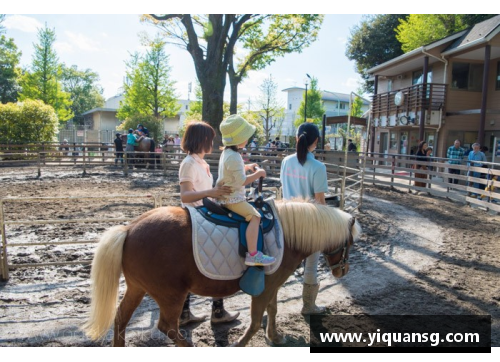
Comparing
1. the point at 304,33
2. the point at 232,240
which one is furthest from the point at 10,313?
the point at 304,33

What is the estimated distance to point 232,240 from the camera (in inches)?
105

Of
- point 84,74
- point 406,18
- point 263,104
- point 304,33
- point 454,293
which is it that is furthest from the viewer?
point 84,74

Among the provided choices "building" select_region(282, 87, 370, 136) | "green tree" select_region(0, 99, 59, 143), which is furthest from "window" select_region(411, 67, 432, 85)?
"building" select_region(282, 87, 370, 136)

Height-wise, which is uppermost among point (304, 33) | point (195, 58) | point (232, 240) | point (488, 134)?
point (304, 33)

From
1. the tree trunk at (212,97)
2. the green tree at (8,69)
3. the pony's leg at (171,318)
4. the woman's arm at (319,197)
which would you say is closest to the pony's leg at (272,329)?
the pony's leg at (171,318)

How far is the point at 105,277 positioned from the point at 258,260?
112 cm

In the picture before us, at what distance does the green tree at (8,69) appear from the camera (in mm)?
40125

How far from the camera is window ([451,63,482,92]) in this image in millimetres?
16922

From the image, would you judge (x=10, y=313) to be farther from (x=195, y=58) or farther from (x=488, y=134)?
(x=488, y=134)

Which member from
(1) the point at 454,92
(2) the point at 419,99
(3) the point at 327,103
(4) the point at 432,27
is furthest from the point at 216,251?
(3) the point at 327,103

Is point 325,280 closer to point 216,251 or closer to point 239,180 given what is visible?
point 216,251

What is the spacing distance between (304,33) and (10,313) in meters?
22.5

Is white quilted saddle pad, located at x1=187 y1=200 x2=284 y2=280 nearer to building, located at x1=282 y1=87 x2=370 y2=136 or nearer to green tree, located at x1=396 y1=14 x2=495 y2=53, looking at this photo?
green tree, located at x1=396 y1=14 x2=495 y2=53

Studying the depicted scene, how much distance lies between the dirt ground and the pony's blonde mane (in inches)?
36.0
